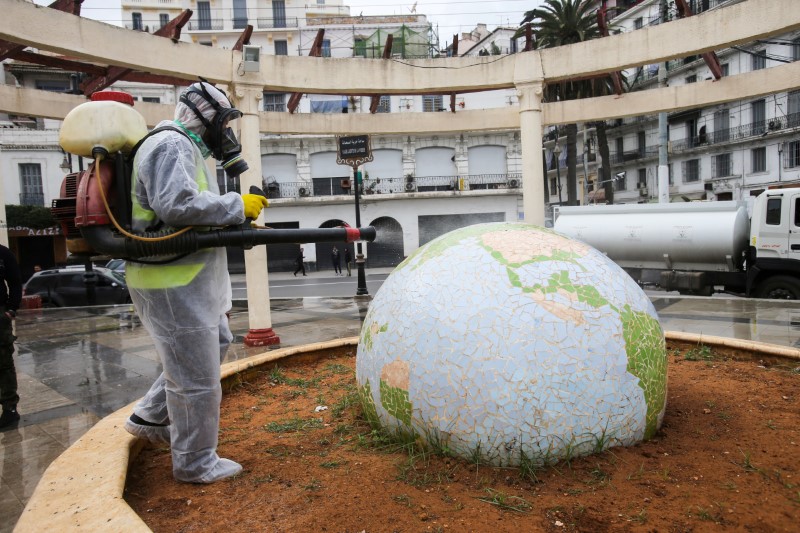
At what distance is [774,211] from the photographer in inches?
474

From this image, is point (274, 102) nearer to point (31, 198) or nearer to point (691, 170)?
point (31, 198)

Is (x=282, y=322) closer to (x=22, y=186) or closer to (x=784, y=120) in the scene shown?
(x=22, y=186)

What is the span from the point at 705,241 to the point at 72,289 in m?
17.7

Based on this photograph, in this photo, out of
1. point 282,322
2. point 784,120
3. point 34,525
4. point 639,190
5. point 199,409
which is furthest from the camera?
point 639,190

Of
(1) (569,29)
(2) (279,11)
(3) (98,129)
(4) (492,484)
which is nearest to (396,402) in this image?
(4) (492,484)

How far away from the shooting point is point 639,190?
136ft

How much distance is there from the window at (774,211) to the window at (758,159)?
981 inches

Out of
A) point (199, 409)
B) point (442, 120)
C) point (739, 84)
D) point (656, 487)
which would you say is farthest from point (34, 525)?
point (739, 84)

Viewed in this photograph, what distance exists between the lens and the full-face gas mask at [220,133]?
10.9 feet

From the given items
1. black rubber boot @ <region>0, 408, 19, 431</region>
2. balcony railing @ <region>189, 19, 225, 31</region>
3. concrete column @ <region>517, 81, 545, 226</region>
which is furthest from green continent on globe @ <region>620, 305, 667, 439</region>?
balcony railing @ <region>189, 19, 225, 31</region>

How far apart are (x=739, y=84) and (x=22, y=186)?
36.5 meters

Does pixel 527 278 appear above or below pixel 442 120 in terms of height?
below

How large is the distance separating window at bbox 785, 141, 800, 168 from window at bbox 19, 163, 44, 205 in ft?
140

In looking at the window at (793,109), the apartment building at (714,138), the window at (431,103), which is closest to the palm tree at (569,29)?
the apartment building at (714,138)
